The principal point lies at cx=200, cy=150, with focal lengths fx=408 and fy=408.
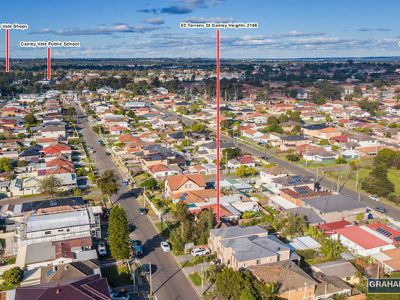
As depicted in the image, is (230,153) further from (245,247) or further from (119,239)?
(119,239)

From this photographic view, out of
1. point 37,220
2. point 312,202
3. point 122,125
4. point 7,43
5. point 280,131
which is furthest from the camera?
point 122,125

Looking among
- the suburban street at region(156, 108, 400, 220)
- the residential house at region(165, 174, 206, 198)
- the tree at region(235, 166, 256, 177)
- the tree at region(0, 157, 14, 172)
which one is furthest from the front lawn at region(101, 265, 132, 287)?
the tree at region(0, 157, 14, 172)

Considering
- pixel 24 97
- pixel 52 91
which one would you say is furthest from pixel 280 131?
pixel 52 91

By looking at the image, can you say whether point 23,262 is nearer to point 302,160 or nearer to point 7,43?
point 7,43

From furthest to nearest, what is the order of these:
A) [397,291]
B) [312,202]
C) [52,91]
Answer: [52,91] → [312,202] → [397,291]

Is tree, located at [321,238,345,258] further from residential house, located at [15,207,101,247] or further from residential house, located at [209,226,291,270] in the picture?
residential house, located at [15,207,101,247]

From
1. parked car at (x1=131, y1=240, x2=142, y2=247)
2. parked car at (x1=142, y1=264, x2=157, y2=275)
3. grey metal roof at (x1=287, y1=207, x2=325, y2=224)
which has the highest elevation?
grey metal roof at (x1=287, y1=207, x2=325, y2=224)
